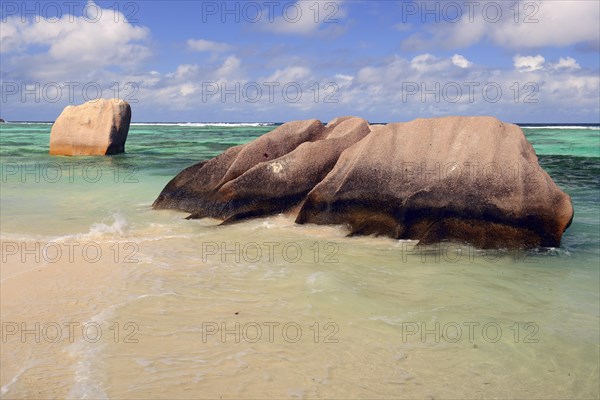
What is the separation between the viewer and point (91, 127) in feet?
73.2

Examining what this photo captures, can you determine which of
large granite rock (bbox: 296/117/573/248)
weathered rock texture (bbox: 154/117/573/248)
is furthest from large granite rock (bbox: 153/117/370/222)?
large granite rock (bbox: 296/117/573/248)

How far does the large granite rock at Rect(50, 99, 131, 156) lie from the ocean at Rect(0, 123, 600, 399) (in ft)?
47.3

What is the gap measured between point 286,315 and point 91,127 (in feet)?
64.4

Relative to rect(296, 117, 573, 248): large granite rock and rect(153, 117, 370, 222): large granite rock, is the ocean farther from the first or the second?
rect(153, 117, 370, 222): large granite rock

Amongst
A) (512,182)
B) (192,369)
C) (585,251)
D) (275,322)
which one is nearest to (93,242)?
(275,322)

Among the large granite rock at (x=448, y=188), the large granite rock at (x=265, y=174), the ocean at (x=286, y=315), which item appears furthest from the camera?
the large granite rock at (x=265, y=174)

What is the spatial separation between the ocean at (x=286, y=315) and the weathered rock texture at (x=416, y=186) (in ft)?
1.02

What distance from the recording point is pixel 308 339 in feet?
14.2

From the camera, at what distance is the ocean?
12.1 ft

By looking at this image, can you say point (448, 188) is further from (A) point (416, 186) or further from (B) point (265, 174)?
(B) point (265, 174)

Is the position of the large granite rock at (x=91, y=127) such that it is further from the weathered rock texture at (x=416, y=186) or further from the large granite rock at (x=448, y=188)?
the large granite rock at (x=448, y=188)

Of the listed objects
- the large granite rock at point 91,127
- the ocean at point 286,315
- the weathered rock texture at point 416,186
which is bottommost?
the ocean at point 286,315

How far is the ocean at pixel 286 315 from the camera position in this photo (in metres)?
3.67

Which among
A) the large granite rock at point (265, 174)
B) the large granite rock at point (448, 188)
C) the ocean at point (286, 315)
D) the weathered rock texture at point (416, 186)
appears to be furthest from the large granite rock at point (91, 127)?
the large granite rock at point (448, 188)
